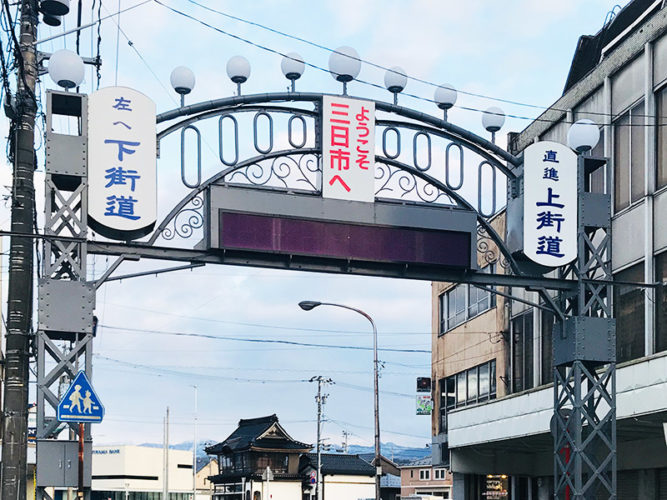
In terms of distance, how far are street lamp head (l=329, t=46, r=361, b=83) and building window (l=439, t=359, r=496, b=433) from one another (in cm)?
1770

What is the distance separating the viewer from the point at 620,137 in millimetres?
26703

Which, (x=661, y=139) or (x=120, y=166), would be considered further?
(x=661, y=139)

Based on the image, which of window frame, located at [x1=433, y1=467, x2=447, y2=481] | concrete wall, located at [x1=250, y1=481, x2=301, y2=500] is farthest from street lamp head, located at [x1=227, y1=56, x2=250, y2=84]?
concrete wall, located at [x1=250, y1=481, x2=301, y2=500]

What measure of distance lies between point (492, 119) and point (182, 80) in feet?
22.6

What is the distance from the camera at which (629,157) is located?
26125mm

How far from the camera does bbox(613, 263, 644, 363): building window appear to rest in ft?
82.7

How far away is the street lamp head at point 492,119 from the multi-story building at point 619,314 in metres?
4.39

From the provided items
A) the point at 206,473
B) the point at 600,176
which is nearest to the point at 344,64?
the point at 600,176

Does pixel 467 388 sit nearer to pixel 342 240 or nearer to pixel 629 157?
pixel 629 157

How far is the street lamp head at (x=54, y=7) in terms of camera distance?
59.7 ft

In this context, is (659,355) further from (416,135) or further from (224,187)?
(224,187)

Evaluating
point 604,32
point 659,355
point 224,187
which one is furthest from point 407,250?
point 604,32

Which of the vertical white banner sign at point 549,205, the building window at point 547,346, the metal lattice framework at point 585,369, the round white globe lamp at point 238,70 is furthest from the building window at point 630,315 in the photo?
the round white globe lamp at point 238,70

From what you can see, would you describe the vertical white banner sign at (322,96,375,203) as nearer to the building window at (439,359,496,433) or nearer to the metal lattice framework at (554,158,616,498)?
the metal lattice framework at (554,158,616,498)
